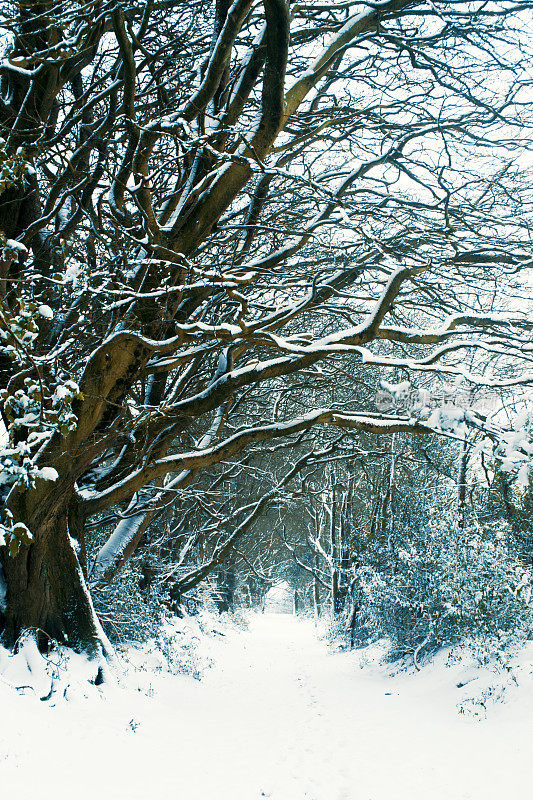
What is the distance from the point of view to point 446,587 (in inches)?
377

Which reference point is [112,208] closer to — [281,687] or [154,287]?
[154,287]

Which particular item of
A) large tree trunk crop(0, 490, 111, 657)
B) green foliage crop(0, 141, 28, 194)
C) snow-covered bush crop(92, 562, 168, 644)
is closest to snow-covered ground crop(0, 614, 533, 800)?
large tree trunk crop(0, 490, 111, 657)

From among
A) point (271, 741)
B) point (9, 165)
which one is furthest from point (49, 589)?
point (9, 165)

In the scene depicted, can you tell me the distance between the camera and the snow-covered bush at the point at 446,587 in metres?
8.51

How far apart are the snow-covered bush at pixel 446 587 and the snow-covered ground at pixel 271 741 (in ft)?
2.48

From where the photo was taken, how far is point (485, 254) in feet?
21.2

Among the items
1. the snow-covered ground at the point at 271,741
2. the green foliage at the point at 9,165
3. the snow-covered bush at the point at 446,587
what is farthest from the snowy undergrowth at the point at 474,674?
the green foliage at the point at 9,165

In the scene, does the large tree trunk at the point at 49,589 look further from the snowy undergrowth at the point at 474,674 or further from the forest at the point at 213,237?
the snowy undergrowth at the point at 474,674

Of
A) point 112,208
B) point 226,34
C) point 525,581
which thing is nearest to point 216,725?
point 525,581

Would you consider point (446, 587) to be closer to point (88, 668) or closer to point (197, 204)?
point (88, 668)

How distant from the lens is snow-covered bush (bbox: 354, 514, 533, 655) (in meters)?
8.51

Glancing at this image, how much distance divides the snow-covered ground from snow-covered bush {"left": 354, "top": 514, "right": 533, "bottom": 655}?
0.76m

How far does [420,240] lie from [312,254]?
2206 mm

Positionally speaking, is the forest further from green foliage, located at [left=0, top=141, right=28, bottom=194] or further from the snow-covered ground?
the snow-covered ground
